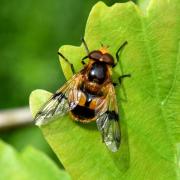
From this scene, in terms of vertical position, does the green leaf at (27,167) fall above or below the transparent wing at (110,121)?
above

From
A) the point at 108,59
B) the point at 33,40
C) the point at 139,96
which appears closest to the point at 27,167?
the point at 139,96


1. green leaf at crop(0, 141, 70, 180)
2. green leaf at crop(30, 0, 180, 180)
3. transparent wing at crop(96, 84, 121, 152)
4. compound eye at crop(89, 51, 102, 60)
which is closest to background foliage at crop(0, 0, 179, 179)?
transparent wing at crop(96, 84, 121, 152)

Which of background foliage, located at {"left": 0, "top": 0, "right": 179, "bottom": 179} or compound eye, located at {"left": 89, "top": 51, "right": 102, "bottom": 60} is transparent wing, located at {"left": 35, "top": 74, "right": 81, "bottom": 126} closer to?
compound eye, located at {"left": 89, "top": 51, "right": 102, "bottom": 60}

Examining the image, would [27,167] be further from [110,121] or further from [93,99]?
[93,99]

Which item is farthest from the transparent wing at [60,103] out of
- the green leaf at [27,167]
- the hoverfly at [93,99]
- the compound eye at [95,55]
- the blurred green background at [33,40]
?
the blurred green background at [33,40]

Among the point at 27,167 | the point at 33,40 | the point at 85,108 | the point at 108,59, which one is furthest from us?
the point at 33,40

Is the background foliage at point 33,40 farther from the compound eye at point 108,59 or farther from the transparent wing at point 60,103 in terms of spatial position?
the compound eye at point 108,59
